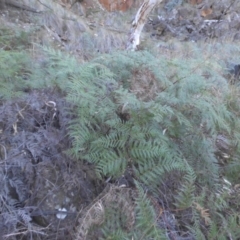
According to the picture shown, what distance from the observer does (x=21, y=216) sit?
2736mm

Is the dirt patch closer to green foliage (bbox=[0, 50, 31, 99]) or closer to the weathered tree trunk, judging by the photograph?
green foliage (bbox=[0, 50, 31, 99])

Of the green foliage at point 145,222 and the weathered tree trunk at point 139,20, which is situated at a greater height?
the green foliage at point 145,222

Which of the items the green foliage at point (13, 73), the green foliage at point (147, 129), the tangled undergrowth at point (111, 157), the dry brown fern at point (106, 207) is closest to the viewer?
the dry brown fern at point (106, 207)

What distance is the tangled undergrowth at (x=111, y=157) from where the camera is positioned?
2.82 meters

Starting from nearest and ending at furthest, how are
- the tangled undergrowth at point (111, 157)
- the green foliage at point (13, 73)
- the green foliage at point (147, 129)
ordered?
the tangled undergrowth at point (111, 157) → the green foliage at point (147, 129) → the green foliage at point (13, 73)

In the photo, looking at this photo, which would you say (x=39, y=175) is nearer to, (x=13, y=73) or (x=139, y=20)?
(x=13, y=73)

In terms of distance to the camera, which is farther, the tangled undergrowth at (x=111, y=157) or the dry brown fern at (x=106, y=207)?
the tangled undergrowth at (x=111, y=157)

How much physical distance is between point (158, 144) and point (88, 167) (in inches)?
20.3

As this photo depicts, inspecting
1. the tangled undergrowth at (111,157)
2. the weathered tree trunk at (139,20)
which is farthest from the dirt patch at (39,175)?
the weathered tree trunk at (139,20)

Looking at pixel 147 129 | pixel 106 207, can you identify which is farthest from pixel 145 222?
pixel 147 129

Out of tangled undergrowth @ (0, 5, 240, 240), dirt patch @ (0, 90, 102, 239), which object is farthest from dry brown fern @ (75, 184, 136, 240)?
dirt patch @ (0, 90, 102, 239)

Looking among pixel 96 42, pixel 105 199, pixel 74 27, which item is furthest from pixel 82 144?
pixel 74 27

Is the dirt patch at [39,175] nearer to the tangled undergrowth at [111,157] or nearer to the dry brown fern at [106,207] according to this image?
the tangled undergrowth at [111,157]

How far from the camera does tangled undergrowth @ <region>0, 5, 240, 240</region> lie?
2824mm
